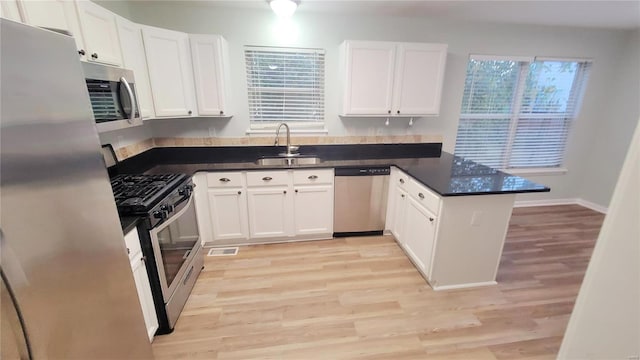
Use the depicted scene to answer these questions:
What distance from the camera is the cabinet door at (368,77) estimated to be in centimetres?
278

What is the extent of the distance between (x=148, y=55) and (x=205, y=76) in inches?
19.6

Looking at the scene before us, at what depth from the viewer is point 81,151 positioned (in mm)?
899

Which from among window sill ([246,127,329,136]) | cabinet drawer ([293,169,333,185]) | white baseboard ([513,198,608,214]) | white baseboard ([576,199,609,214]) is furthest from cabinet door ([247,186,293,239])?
white baseboard ([576,199,609,214])

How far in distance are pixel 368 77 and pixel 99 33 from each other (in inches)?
90.7

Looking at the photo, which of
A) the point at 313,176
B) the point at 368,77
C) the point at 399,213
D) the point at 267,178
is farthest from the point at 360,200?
the point at 368,77

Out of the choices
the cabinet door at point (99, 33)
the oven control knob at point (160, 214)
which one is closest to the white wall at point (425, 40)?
the cabinet door at point (99, 33)

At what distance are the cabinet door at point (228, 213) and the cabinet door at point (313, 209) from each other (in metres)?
0.57

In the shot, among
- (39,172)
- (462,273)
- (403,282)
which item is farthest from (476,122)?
(39,172)

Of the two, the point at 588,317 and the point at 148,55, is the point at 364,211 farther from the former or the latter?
the point at 148,55

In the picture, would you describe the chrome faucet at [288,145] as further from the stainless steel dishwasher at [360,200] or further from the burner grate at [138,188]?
the burner grate at [138,188]

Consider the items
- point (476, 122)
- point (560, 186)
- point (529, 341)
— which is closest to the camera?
point (529, 341)

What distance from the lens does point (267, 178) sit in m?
2.74

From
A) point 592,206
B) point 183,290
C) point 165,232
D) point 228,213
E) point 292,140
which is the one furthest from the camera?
point 592,206

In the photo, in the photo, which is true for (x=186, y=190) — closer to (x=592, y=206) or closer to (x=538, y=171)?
(x=538, y=171)
